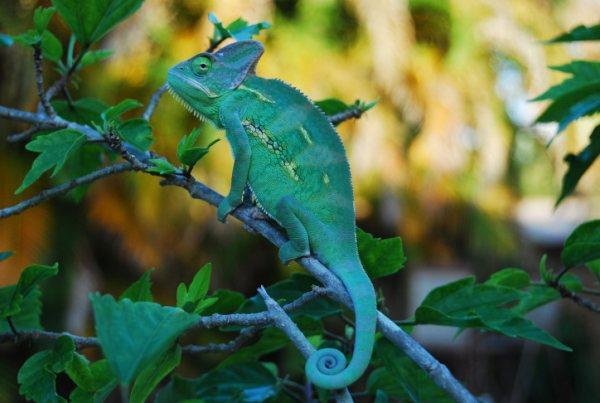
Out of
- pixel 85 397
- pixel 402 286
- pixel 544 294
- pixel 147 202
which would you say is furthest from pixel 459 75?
pixel 85 397

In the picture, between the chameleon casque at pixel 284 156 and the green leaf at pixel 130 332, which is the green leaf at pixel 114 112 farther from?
the green leaf at pixel 130 332

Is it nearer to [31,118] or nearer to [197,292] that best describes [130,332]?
[197,292]

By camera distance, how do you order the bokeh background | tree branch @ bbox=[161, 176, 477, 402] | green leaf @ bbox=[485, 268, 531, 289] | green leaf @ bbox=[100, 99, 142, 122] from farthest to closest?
the bokeh background → green leaf @ bbox=[485, 268, 531, 289] → green leaf @ bbox=[100, 99, 142, 122] → tree branch @ bbox=[161, 176, 477, 402]

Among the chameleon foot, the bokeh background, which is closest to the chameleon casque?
the chameleon foot

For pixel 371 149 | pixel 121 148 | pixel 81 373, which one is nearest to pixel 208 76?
pixel 121 148

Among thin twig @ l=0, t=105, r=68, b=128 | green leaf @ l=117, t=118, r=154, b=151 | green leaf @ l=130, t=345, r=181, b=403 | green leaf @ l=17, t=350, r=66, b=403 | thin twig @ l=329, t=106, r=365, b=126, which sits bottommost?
green leaf @ l=17, t=350, r=66, b=403

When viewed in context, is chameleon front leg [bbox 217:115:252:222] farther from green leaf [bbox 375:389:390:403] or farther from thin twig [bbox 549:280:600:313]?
thin twig [bbox 549:280:600:313]
